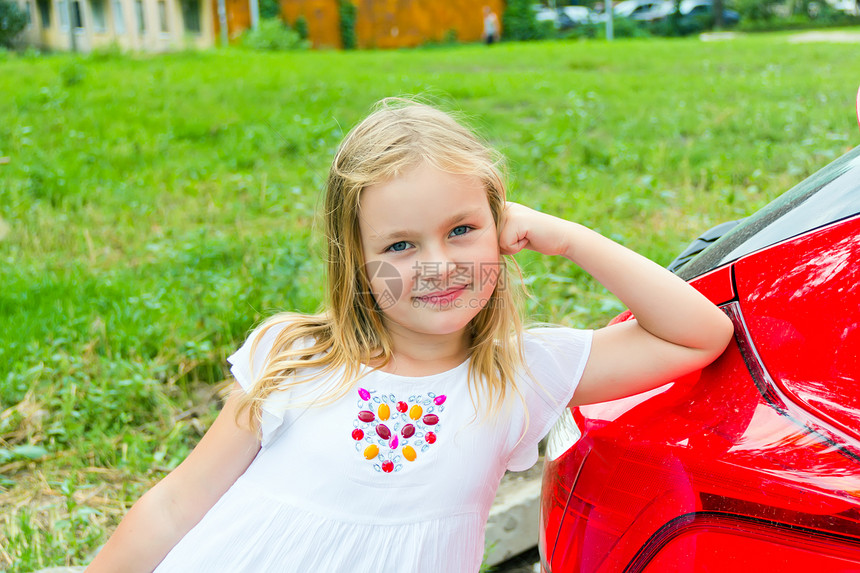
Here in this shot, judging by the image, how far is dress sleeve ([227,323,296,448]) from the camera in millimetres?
1686

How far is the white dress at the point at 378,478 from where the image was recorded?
63.0 inches

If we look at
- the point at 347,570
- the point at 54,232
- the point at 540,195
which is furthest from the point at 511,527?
the point at 54,232

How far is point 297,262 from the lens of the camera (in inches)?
152

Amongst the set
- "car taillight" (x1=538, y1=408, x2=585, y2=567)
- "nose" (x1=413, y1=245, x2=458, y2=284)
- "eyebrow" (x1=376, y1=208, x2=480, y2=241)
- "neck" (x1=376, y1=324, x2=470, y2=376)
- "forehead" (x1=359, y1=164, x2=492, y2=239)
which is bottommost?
"car taillight" (x1=538, y1=408, x2=585, y2=567)

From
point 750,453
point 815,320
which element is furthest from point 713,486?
point 815,320

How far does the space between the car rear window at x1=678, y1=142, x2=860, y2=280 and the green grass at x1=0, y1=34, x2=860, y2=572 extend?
35.0 inches

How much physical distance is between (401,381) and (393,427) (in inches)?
4.0

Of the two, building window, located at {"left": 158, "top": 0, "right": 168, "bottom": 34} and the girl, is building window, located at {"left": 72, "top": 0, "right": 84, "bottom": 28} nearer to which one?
building window, located at {"left": 158, "top": 0, "right": 168, "bottom": 34}

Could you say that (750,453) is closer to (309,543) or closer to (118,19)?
(309,543)

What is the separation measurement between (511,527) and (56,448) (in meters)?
1.77

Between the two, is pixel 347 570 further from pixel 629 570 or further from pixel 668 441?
pixel 668 441

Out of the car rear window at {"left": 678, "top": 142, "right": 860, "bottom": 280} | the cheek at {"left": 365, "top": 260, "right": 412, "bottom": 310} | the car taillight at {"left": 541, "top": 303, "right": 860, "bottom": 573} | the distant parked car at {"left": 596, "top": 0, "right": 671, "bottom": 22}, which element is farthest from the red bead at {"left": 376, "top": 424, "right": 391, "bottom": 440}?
the distant parked car at {"left": 596, "top": 0, "right": 671, "bottom": 22}

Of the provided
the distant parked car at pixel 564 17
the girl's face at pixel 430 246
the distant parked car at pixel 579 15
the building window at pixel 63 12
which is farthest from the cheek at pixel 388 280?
the distant parked car at pixel 579 15

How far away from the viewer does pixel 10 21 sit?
26.6 metres
